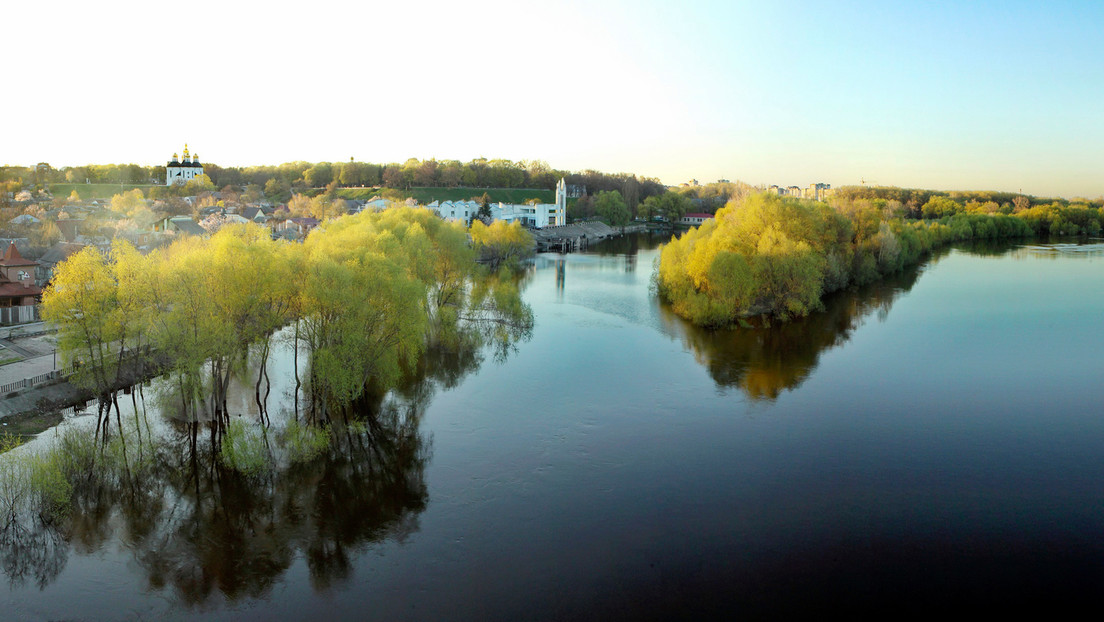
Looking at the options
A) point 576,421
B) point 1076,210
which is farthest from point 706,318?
point 1076,210

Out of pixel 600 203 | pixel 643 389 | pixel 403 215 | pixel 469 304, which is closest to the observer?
pixel 643 389

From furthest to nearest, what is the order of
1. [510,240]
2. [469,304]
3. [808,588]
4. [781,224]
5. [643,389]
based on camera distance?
[510,240] < [781,224] < [469,304] < [643,389] < [808,588]

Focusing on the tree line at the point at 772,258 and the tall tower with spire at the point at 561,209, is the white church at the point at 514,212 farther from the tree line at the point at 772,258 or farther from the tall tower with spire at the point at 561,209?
the tree line at the point at 772,258

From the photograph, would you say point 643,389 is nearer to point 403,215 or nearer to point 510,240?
point 403,215

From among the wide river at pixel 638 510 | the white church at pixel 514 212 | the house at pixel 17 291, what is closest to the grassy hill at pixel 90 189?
the white church at pixel 514 212

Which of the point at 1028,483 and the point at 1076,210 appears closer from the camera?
the point at 1028,483

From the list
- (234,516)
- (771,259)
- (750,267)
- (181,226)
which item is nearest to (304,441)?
(234,516)
